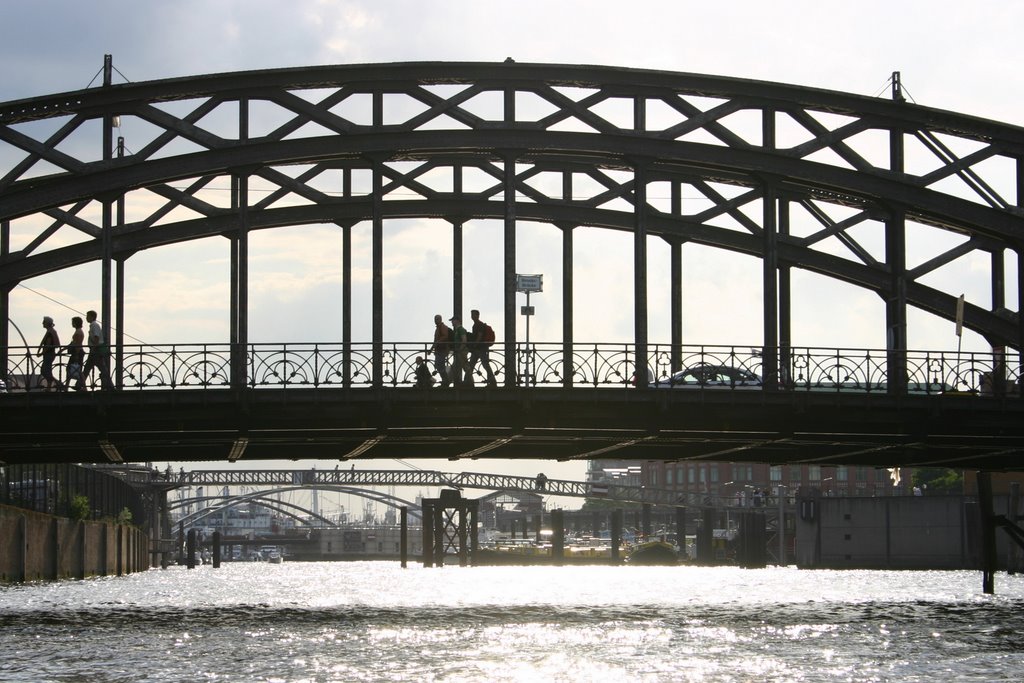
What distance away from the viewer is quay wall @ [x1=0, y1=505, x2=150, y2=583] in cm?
5666

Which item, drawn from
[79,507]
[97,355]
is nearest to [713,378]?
[97,355]

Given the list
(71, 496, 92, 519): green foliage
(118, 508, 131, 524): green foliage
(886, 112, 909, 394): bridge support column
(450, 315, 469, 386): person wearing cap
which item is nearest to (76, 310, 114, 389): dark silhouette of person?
(450, 315, 469, 386): person wearing cap

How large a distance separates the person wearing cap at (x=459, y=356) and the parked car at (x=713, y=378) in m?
4.78

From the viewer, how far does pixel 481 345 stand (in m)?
38.4

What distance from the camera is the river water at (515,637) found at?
2700 cm

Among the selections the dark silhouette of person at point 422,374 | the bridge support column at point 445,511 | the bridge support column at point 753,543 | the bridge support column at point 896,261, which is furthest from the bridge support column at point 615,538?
the dark silhouette of person at point 422,374

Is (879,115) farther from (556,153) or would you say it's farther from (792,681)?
(792,681)

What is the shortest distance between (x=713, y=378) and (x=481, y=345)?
5916mm

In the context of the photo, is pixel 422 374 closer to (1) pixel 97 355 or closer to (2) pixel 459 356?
(2) pixel 459 356

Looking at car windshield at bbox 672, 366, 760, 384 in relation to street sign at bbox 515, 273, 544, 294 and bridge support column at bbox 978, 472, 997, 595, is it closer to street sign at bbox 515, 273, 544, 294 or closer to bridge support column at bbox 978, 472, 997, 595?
street sign at bbox 515, 273, 544, 294

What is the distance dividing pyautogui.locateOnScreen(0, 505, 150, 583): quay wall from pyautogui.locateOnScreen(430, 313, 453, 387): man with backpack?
2215cm

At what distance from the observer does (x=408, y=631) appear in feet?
121

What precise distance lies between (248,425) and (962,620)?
18.9m

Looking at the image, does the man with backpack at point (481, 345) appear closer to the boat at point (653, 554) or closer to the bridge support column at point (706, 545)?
the bridge support column at point (706, 545)
